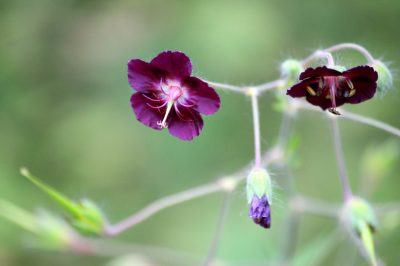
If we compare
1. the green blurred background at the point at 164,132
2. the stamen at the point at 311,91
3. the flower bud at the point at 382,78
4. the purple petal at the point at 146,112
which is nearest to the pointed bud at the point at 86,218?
the purple petal at the point at 146,112

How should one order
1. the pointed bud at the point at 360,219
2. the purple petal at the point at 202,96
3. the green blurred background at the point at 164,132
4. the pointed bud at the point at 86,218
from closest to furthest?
the purple petal at the point at 202,96 → the pointed bud at the point at 360,219 → the pointed bud at the point at 86,218 → the green blurred background at the point at 164,132

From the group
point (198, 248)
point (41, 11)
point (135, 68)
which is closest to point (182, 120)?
point (135, 68)

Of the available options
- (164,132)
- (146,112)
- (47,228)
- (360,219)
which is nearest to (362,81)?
(360,219)

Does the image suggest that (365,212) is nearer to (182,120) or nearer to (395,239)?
(182,120)

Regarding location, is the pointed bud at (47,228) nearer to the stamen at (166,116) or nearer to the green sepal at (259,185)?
the stamen at (166,116)

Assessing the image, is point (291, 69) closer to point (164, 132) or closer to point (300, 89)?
point (300, 89)

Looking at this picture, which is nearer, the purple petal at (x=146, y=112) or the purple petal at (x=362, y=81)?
the purple petal at (x=362, y=81)

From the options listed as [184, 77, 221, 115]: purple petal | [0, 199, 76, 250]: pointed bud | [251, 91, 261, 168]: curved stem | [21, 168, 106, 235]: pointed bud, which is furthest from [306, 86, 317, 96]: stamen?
[0, 199, 76, 250]: pointed bud
